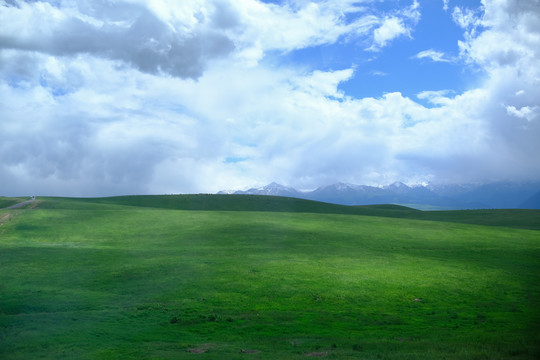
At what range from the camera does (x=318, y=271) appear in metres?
46.8

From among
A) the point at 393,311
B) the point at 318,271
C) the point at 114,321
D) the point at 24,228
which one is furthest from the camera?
the point at 24,228

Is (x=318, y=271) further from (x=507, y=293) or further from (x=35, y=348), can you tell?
(x=35, y=348)

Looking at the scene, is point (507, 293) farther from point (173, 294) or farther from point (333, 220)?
point (333, 220)

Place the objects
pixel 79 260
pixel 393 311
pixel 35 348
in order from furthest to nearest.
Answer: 1. pixel 79 260
2. pixel 393 311
3. pixel 35 348

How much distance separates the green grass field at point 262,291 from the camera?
24.6 meters

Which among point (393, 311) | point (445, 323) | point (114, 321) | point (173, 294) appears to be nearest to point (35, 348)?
point (114, 321)

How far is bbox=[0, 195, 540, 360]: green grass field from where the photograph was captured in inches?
968

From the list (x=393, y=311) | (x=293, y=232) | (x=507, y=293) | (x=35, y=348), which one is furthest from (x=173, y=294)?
(x=293, y=232)

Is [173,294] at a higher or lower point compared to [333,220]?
lower

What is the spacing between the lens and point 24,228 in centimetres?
7381

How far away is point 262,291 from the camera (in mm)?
38750

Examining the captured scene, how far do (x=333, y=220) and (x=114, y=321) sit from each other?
7050cm

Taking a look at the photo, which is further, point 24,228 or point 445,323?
point 24,228

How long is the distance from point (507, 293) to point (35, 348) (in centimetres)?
4344
